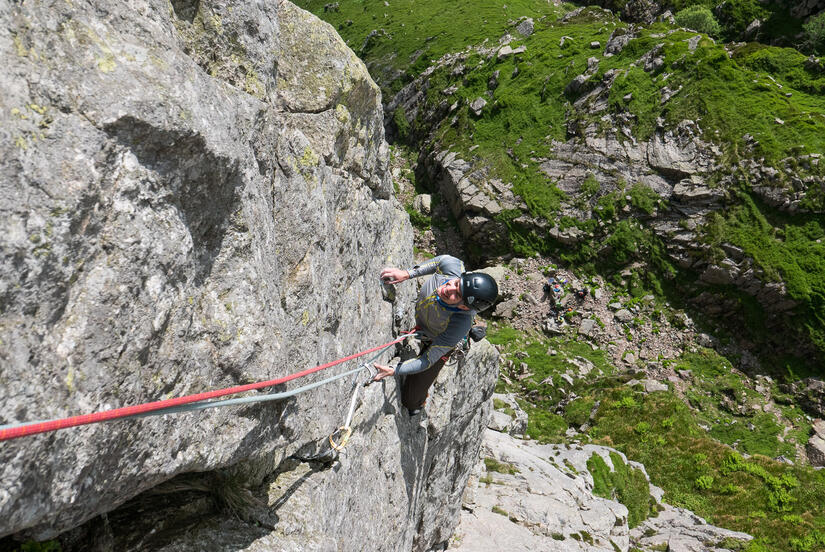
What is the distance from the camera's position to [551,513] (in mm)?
15992


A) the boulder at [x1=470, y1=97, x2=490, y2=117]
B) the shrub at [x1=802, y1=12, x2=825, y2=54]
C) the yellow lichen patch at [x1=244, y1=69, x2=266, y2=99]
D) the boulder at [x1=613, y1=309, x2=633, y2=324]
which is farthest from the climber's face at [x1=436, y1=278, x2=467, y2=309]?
the shrub at [x1=802, y1=12, x2=825, y2=54]

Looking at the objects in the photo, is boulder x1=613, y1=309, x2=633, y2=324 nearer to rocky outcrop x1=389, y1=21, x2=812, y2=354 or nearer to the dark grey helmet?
rocky outcrop x1=389, y1=21, x2=812, y2=354

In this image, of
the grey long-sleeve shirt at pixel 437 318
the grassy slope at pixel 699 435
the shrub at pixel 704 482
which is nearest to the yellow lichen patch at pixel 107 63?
the grey long-sleeve shirt at pixel 437 318

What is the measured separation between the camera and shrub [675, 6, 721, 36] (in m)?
59.4

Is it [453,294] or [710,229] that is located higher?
[710,229]

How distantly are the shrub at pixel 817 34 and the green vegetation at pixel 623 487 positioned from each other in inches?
2110

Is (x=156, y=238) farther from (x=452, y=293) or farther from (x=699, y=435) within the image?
(x=699, y=435)

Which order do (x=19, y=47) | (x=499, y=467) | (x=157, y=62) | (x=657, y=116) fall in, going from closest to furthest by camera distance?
(x=19, y=47) < (x=157, y=62) < (x=499, y=467) < (x=657, y=116)

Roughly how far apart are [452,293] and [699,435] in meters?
25.0

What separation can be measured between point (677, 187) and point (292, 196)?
1362 inches

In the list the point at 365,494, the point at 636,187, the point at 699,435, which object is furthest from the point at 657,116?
the point at 365,494

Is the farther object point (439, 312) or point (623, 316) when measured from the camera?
point (623, 316)

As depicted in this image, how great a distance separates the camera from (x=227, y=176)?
4246mm

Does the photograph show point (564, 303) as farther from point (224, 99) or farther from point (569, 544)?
point (224, 99)
